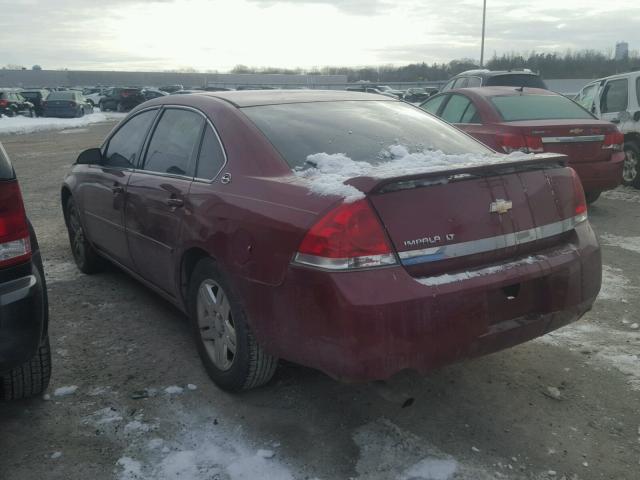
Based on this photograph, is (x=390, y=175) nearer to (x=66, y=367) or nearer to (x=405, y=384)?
(x=405, y=384)

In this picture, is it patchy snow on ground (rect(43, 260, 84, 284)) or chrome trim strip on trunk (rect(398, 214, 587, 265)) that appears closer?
chrome trim strip on trunk (rect(398, 214, 587, 265))

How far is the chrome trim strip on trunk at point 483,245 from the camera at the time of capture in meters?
2.59

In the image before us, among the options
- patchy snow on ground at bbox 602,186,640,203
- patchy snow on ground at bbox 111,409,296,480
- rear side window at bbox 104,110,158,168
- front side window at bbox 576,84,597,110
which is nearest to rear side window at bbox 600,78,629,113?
front side window at bbox 576,84,597,110

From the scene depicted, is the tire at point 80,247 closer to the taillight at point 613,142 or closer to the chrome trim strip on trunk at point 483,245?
the chrome trim strip on trunk at point 483,245

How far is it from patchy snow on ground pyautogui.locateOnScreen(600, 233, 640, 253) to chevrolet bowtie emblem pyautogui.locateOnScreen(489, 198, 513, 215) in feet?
Answer: 12.9

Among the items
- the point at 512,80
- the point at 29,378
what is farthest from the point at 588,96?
the point at 29,378

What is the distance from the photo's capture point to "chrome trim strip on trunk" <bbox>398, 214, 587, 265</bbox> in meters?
2.59

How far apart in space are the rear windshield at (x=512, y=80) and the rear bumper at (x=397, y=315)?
9.74 m

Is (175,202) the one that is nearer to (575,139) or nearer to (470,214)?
(470,214)

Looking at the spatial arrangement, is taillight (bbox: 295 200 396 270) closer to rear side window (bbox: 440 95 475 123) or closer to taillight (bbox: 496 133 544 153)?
taillight (bbox: 496 133 544 153)

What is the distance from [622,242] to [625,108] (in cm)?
408

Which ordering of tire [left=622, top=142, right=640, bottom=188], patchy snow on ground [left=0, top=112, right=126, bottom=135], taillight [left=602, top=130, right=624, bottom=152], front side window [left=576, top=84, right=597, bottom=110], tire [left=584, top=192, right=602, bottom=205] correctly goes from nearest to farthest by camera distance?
1. taillight [left=602, top=130, right=624, bottom=152]
2. tire [left=584, top=192, right=602, bottom=205]
3. tire [left=622, top=142, right=640, bottom=188]
4. front side window [left=576, top=84, right=597, bottom=110]
5. patchy snow on ground [left=0, top=112, right=126, bottom=135]

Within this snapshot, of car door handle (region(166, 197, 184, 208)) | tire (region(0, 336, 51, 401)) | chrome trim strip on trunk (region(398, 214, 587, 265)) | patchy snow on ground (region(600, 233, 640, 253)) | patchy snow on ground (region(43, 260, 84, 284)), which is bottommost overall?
patchy snow on ground (region(600, 233, 640, 253))

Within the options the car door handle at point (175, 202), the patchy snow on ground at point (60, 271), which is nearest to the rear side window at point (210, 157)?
the car door handle at point (175, 202)
